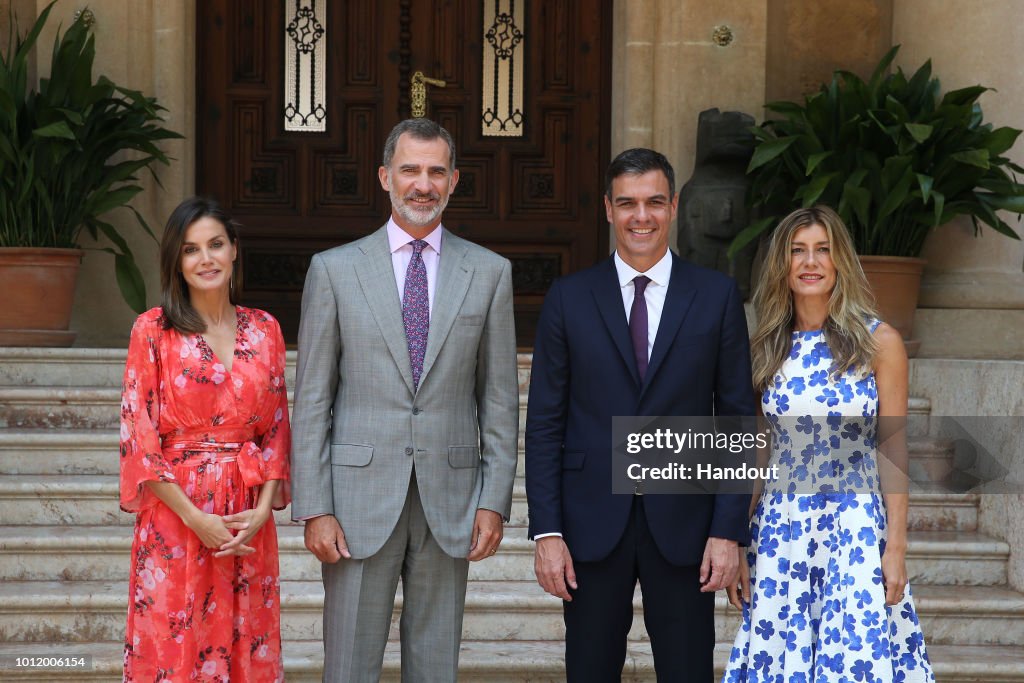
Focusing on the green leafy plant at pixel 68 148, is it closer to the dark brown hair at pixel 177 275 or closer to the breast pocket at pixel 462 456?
the dark brown hair at pixel 177 275

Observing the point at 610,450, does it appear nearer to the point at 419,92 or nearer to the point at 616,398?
the point at 616,398

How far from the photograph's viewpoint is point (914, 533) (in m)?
4.86

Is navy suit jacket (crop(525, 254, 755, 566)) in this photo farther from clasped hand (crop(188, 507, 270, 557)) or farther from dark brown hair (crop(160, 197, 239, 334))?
dark brown hair (crop(160, 197, 239, 334))

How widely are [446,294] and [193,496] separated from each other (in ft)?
2.62

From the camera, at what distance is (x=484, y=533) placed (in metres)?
2.98

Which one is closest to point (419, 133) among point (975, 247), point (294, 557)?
point (294, 557)

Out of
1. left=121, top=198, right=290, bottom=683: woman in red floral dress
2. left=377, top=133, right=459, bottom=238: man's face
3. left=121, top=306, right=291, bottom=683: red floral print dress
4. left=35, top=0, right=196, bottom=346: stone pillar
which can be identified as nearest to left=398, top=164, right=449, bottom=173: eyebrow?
left=377, top=133, right=459, bottom=238: man's face

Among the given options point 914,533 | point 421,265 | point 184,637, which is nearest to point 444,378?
point 421,265

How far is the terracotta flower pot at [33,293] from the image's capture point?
5.71 metres

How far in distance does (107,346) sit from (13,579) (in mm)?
2235

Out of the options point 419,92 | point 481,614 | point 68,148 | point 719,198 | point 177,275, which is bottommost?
point 481,614

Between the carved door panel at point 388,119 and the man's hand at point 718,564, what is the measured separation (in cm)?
425

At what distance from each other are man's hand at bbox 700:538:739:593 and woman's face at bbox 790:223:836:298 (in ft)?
2.36

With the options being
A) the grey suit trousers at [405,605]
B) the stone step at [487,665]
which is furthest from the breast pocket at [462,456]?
the stone step at [487,665]
